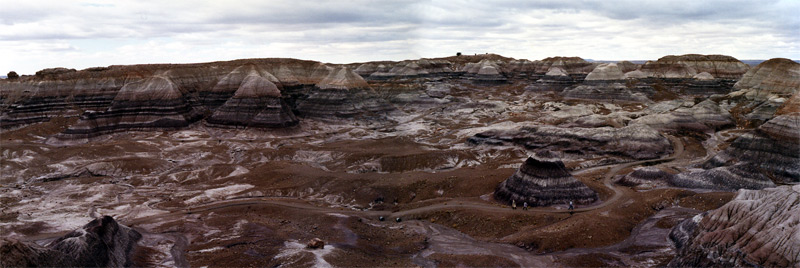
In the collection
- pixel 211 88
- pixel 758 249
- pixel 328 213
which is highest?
pixel 211 88

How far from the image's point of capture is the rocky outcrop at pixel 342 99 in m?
105

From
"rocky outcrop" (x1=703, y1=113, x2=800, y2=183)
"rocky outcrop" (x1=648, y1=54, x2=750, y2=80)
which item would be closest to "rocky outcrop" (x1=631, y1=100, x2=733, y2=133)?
"rocky outcrop" (x1=703, y1=113, x2=800, y2=183)

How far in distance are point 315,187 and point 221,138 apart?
39432 mm

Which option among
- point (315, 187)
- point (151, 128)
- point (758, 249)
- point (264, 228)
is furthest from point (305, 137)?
point (758, 249)

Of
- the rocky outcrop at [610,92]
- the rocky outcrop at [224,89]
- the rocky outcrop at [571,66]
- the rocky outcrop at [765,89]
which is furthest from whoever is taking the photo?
the rocky outcrop at [571,66]

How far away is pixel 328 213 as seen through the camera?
1843 inches

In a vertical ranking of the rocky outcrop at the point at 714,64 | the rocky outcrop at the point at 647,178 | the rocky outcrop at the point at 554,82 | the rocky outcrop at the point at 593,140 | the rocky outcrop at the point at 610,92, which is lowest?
the rocky outcrop at the point at 647,178

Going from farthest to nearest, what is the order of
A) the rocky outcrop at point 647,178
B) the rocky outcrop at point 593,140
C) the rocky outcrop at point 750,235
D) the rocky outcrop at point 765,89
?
the rocky outcrop at point 765,89, the rocky outcrop at point 593,140, the rocky outcrop at point 647,178, the rocky outcrop at point 750,235

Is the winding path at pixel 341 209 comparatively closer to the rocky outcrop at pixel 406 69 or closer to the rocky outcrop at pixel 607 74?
the rocky outcrop at pixel 607 74

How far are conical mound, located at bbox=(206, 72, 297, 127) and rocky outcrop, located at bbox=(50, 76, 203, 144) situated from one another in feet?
20.1

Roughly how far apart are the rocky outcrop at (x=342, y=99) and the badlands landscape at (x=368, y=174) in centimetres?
54

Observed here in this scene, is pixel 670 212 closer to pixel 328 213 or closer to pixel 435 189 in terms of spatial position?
pixel 435 189

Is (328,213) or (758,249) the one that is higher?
→ (758,249)

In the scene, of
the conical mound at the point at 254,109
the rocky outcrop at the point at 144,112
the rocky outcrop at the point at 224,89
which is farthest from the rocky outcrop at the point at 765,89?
the rocky outcrop at the point at 144,112
